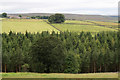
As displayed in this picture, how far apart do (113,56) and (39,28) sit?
11067 centimetres

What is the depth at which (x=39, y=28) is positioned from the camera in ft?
592

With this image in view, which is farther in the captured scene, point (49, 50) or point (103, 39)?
point (103, 39)

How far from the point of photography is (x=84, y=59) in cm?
8262

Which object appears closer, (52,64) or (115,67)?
(52,64)

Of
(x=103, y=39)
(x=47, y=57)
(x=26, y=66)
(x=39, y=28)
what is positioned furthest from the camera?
(x=39, y=28)

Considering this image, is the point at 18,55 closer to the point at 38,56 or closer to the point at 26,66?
the point at 26,66

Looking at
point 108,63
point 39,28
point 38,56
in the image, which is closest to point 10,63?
point 38,56

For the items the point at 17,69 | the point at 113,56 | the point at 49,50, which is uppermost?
the point at 49,50

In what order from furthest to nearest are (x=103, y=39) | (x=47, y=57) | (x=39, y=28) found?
(x=39, y=28), (x=103, y=39), (x=47, y=57)

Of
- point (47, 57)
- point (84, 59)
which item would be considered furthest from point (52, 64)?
point (84, 59)

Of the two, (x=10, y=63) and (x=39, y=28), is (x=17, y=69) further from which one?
(x=39, y=28)

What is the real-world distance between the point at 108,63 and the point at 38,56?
1381 inches

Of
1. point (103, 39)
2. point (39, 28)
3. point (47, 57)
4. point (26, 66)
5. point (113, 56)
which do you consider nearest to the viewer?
point (47, 57)

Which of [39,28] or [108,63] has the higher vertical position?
[39,28]
